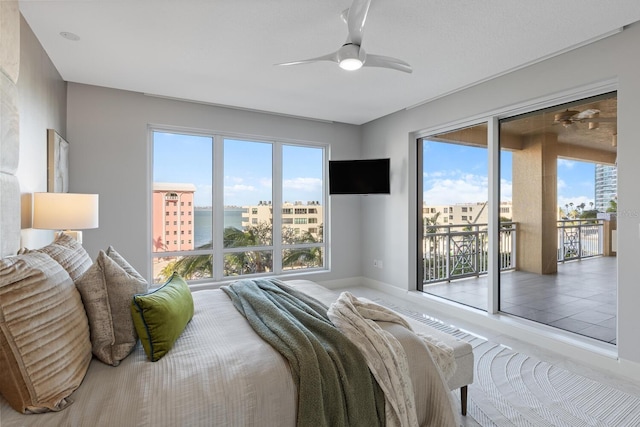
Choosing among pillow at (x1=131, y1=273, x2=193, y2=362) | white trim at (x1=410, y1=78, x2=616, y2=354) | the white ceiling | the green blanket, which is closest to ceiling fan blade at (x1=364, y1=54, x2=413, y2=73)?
the white ceiling

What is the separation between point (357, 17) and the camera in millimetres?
2055

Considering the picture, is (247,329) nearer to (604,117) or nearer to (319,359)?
(319,359)

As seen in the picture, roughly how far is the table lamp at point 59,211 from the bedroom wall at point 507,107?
373 centimetres

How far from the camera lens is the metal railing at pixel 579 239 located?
9.57 ft

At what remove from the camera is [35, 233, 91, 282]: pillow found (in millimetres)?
1683

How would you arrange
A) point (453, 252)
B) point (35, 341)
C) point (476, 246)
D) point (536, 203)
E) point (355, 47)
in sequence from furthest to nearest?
point (453, 252)
point (476, 246)
point (536, 203)
point (355, 47)
point (35, 341)

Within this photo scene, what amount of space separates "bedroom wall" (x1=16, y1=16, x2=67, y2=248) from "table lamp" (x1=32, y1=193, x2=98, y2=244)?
92mm

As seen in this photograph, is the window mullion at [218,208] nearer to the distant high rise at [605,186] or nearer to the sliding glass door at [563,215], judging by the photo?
the sliding glass door at [563,215]

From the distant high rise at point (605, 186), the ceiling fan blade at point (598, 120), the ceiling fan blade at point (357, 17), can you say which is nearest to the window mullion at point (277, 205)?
the ceiling fan blade at point (357, 17)

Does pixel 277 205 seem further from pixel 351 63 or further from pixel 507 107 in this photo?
pixel 507 107

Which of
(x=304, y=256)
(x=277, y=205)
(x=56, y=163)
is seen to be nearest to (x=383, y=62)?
(x=277, y=205)

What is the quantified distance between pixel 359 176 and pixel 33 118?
3.71 meters

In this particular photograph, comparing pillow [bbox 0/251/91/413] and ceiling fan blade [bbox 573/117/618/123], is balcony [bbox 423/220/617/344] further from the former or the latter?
pillow [bbox 0/251/91/413]

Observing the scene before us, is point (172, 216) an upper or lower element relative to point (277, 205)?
lower
